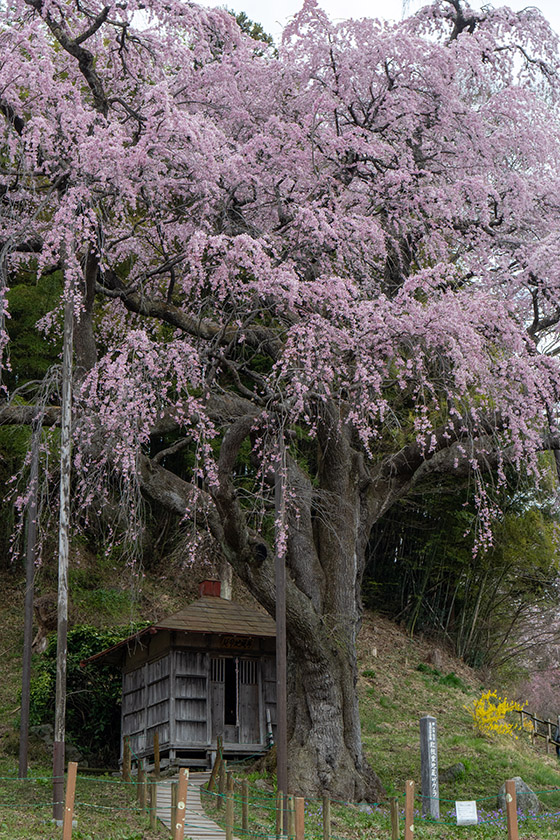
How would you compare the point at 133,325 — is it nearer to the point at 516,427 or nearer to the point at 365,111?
the point at 365,111

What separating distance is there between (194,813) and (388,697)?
9.08 metres

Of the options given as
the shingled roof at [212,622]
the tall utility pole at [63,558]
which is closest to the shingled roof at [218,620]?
the shingled roof at [212,622]

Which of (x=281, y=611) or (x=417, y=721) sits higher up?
(x=281, y=611)

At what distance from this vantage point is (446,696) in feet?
63.1

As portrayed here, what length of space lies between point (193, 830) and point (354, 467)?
516 centimetres

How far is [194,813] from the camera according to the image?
33.9ft

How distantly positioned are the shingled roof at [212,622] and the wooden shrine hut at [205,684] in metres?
0.02

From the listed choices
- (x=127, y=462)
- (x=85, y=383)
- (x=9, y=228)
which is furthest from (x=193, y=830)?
A: (x=9, y=228)

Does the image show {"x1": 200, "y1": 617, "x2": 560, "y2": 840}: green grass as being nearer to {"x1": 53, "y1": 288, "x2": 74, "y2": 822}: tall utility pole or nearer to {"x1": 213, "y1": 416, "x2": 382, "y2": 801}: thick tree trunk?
{"x1": 213, "y1": 416, "x2": 382, "y2": 801}: thick tree trunk

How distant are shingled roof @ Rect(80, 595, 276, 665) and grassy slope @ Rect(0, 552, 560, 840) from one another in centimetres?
245

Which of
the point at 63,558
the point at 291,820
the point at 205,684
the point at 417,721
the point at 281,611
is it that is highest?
the point at 63,558

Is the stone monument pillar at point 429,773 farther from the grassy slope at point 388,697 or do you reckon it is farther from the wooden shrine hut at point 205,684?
the wooden shrine hut at point 205,684

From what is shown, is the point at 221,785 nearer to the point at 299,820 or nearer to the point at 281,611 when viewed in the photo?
the point at 281,611

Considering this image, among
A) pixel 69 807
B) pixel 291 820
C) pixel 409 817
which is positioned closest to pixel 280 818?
pixel 291 820
